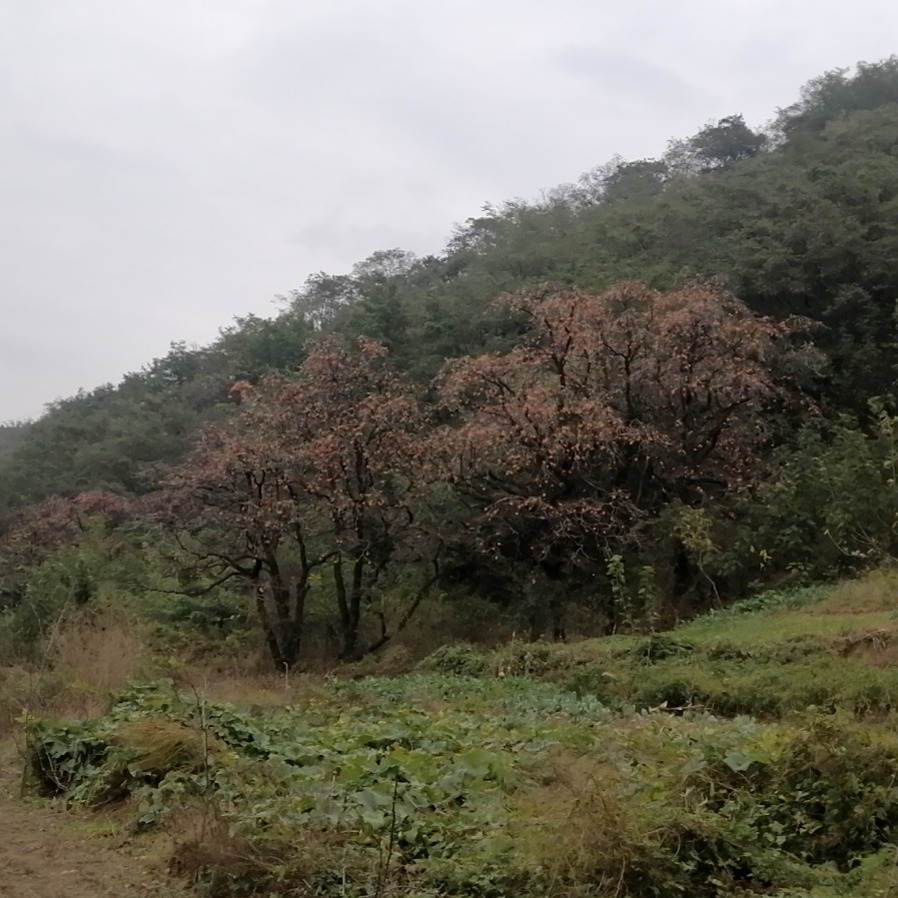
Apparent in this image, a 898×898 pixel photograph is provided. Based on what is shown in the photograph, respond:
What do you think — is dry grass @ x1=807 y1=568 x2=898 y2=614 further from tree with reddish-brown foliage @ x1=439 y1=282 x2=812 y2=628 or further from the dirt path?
the dirt path

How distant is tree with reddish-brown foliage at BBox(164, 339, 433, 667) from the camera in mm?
18344

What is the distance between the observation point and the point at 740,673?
432 inches

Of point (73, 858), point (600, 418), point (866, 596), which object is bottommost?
point (866, 596)

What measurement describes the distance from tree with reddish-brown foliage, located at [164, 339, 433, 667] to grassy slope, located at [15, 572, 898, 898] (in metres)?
8.67

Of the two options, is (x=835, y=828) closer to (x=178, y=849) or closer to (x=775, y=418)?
(x=178, y=849)

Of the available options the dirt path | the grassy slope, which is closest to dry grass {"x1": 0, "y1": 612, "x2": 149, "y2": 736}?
the grassy slope

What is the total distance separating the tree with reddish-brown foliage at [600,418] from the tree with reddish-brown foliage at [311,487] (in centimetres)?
121

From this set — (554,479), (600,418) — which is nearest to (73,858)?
(600,418)

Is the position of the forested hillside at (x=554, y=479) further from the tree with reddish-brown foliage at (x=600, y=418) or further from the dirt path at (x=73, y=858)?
the dirt path at (x=73, y=858)

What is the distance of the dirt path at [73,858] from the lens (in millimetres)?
5168

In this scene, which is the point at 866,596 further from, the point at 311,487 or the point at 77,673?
the point at 77,673

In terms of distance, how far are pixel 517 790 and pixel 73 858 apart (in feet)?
8.67

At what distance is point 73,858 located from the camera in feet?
19.2

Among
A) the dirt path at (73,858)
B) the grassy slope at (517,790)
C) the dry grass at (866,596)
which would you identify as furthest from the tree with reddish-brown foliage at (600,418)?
the dirt path at (73,858)
